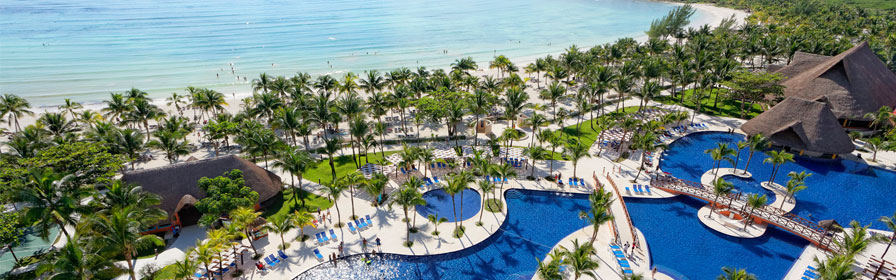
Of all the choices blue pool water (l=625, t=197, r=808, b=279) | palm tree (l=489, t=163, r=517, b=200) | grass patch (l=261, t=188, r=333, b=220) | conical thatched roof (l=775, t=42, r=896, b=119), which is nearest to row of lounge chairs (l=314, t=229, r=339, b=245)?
grass patch (l=261, t=188, r=333, b=220)

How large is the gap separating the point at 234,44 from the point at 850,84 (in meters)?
137

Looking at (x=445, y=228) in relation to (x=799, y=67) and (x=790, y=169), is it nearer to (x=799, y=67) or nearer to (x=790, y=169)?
(x=790, y=169)

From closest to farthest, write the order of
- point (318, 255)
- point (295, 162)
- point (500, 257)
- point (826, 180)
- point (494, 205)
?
1. point (318, 255)
2. point (500, 257)
3. point (295, 162)
4. point (494, 205)
5. point (826, 180)

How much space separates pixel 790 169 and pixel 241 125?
186ft

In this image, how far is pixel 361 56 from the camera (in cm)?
11381

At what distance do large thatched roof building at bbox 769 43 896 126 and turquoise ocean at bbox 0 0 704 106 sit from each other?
202 feet

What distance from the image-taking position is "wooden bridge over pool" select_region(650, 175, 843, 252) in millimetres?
31469

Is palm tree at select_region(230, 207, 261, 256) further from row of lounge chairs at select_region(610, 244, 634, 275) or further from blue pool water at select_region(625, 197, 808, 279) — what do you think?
blue pool water at select_region(625, 197, 808, 279)

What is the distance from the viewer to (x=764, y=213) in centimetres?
3409

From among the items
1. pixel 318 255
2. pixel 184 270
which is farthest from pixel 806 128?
pixel 184 270

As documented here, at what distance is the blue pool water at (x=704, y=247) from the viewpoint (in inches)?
1179

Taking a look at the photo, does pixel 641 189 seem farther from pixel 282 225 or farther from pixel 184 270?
pixel 184 270

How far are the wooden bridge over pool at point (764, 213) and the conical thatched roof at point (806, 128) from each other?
1417cm

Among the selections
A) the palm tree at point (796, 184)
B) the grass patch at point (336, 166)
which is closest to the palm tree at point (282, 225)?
the grass patch at point (336, 166)
